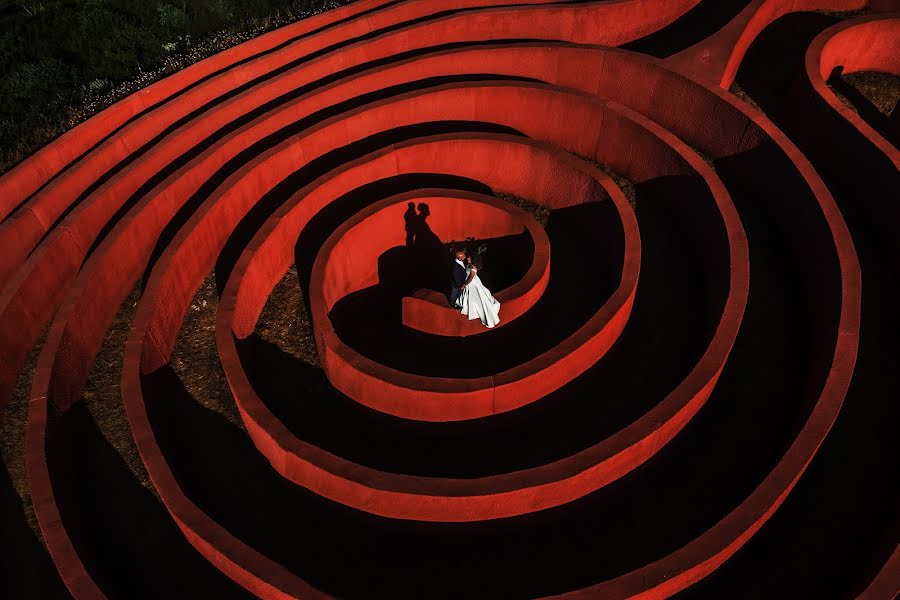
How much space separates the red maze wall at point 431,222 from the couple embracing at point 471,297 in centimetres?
36

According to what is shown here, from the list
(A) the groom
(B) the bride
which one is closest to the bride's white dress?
(B) the bride

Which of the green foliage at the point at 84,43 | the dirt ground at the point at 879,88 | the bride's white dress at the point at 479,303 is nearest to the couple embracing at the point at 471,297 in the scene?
the bride's white dress at the point at 479,303

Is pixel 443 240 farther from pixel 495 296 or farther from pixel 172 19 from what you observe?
pixel 172 19

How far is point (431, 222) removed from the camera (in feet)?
51.6

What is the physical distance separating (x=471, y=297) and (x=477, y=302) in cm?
16

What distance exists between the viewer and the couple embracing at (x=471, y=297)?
13.1 m

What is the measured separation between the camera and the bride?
13.0 metres

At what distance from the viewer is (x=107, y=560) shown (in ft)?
32.6

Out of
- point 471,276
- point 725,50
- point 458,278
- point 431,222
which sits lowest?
point 471,276

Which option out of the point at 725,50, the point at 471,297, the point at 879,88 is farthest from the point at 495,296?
the point at 879,88

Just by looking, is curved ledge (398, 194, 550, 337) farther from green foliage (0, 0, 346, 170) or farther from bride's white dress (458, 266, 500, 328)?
green foliage (0, 0, 346, 170)

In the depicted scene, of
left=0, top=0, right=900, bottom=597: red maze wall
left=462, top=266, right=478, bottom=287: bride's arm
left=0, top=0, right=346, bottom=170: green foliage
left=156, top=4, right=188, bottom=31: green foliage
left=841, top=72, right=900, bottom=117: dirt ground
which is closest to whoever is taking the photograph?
left=0, top=0, right=900, bottom=597: red maze wall

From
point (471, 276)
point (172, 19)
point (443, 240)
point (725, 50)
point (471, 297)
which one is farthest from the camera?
point (172, 19)

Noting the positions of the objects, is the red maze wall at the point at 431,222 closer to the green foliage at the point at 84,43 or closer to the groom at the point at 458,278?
the groom at the point at 458,278
